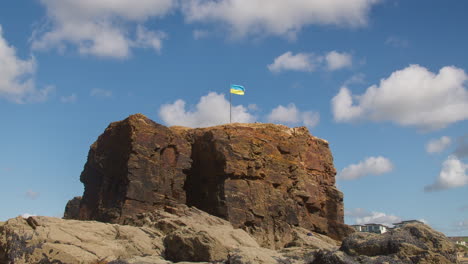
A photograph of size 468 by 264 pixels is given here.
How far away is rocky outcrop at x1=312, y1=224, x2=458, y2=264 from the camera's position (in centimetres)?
2017

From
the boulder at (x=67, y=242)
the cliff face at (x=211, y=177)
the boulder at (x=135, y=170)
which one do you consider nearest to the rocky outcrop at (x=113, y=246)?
the boulder at (x=67, y=242)

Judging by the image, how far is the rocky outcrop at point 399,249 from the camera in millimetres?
20172

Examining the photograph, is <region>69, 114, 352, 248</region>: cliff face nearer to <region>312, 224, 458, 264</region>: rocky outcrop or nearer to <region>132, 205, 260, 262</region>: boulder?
<region>132, 205, 260, 262</region>: boulder

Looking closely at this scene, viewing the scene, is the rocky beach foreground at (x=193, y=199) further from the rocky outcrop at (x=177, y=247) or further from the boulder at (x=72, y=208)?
the boulder at (x=72, y=208)

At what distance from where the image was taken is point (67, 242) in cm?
2695

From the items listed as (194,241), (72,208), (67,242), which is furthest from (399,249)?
(72,208)

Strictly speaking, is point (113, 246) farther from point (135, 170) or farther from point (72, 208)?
point (72, 208)

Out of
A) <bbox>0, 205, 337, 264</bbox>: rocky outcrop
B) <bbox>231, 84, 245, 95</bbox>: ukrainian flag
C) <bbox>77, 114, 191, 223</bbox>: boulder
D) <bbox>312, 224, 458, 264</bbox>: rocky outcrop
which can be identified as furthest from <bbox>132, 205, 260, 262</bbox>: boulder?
<bbox>231, 84, 245, 95</bbox>: ukrainian flag

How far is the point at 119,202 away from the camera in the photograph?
46.2 meters

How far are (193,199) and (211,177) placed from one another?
3.44 m

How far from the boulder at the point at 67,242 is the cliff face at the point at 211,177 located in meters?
12.7

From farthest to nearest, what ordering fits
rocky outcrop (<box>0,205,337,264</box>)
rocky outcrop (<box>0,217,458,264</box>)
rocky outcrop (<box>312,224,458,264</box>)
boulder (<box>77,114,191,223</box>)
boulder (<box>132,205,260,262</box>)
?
boulder (<box>77,114,191,223</box>)
boulder (<box>132,205,260,262</box>)
rocky outcrop (<box>0,205,337,264</box>)
rocky outcrop (<box>0,217,458,264</box>)
rocky outcrop (<box>312,224,458,264</box>)

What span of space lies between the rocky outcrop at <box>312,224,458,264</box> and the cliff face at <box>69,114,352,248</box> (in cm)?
2635

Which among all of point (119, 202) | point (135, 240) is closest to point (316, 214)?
point (119, 202)
